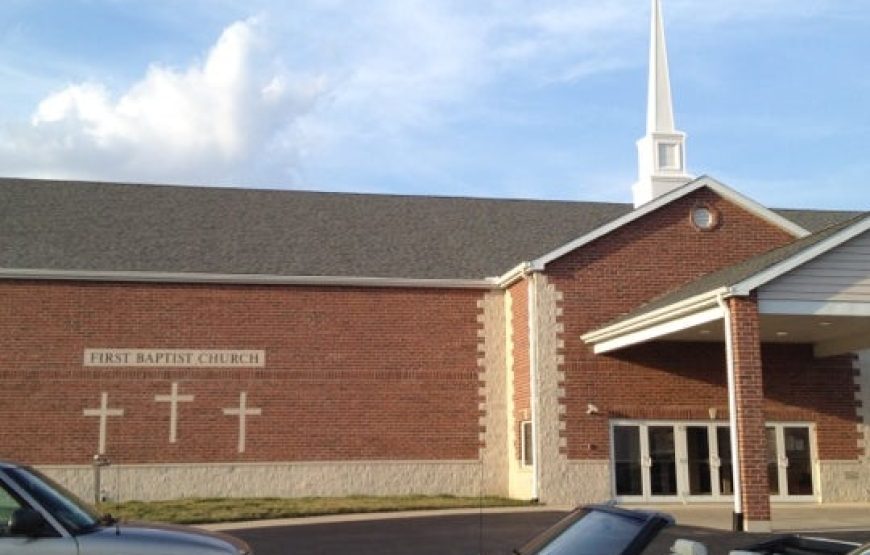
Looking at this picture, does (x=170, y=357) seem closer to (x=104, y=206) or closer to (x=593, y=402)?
(x=104, y=206)

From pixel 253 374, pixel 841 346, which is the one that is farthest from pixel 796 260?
pixel 253 374

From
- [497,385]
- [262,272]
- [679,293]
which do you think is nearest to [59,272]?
[262,272]

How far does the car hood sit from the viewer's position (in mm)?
7164

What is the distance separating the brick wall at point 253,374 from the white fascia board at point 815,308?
8.85 m

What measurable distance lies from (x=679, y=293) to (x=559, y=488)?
498 cm

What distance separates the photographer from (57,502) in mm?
7488

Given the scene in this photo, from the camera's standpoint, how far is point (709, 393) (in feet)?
73.6

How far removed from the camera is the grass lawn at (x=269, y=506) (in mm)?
18219

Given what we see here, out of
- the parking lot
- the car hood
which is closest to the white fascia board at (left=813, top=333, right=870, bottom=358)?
the parking lot

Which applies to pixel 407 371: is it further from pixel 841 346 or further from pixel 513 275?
pixel 841 346

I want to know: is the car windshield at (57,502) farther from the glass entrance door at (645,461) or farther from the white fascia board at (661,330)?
the glass entrance door at (645,461)

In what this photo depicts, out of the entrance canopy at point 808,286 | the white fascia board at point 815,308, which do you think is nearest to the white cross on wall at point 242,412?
the entrance canopy at point 808,286

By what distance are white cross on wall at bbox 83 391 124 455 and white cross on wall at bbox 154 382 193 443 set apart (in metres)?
0.95

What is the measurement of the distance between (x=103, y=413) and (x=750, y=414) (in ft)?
46.1
